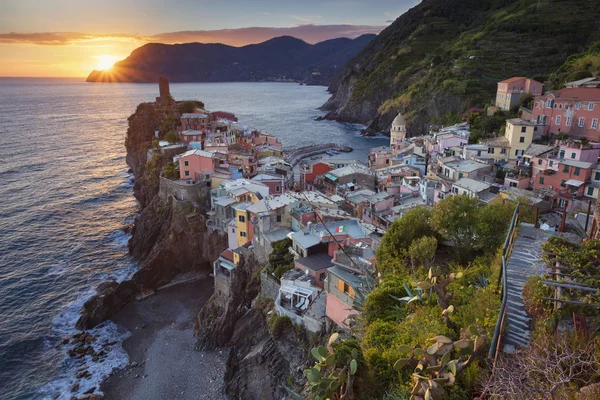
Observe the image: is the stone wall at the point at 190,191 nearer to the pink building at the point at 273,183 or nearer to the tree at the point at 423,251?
the pink building at the point at 273,183

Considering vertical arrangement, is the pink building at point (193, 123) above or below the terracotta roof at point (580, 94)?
below

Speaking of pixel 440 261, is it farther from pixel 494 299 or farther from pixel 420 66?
pixel 420 66

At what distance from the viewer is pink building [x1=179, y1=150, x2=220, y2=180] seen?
39312 mm

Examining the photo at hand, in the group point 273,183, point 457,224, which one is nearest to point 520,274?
point 457,224

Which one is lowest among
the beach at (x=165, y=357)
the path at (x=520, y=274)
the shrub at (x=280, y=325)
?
the beach at (x=165, y=357)

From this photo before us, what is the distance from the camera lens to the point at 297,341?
2067 centimetres

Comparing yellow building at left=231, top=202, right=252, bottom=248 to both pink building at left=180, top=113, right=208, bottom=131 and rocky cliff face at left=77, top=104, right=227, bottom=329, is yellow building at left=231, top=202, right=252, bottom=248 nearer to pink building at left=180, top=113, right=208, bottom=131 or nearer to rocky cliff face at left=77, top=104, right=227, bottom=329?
rocky cliff face at left=77, top=104, right=227, bottom=329

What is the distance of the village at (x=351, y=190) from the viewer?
70.6 feet

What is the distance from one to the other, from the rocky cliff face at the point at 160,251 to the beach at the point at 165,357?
4.73 ft

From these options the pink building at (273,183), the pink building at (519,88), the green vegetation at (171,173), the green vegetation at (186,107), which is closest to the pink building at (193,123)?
the green vegetation at (186,107)

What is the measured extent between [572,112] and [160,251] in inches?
1658

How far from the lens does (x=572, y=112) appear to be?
41.3 metres

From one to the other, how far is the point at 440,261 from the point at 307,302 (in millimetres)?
7775

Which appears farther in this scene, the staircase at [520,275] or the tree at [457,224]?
the tree at [457,224]
